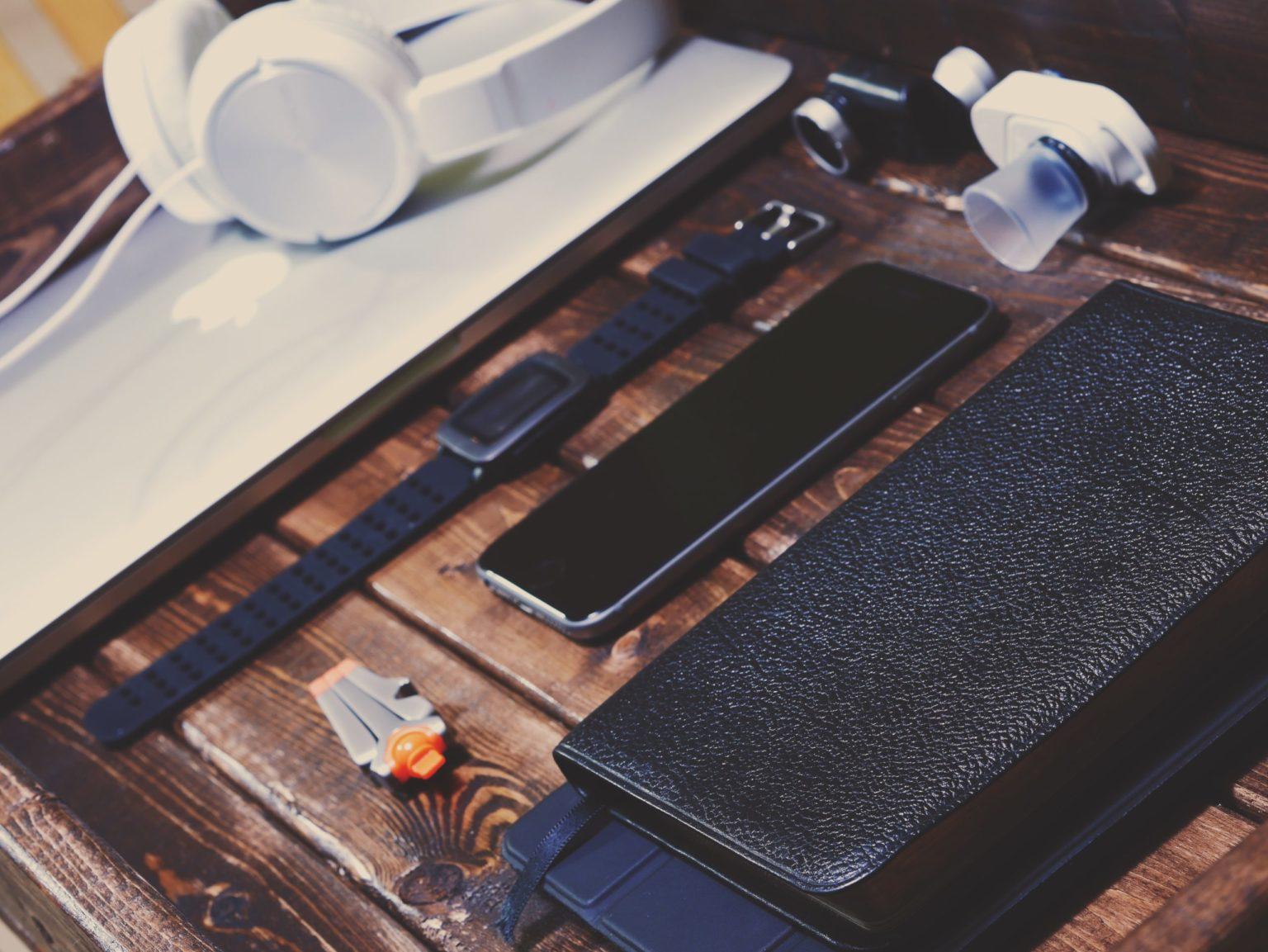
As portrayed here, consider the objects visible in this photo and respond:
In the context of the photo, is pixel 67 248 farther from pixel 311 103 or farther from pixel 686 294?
pixel 686 294

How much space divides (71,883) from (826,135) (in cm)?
51

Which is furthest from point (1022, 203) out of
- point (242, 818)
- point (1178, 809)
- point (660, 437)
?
point (242, 818)

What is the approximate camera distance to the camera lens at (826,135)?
766 millimetres

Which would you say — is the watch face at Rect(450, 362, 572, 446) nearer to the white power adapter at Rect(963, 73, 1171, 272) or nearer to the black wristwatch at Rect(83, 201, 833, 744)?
the black wristwatch at Rect(83, 201, 833, 744)

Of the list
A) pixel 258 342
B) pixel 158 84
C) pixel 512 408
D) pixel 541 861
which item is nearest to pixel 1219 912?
pixel 541 861

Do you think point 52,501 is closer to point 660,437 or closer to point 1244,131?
point 660,437

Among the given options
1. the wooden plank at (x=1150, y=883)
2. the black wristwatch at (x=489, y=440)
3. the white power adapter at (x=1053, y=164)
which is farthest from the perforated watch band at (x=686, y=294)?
the wooden plank at (x=1150, y=883)

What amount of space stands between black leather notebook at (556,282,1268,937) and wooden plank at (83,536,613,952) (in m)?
0.06

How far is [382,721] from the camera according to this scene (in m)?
0.60

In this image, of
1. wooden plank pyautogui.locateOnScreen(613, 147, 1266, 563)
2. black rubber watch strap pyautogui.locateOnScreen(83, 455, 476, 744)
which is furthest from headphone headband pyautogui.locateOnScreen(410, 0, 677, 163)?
black rubber watch strap pyautogui.locateOnScreen(83, 455, 476, 744)

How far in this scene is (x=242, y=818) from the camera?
1.97 feet

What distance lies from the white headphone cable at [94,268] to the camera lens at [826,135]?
1.11ft

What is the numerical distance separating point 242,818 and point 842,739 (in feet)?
0.91

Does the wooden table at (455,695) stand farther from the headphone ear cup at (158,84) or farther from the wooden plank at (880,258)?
the headphone ear cup at (158,84)
